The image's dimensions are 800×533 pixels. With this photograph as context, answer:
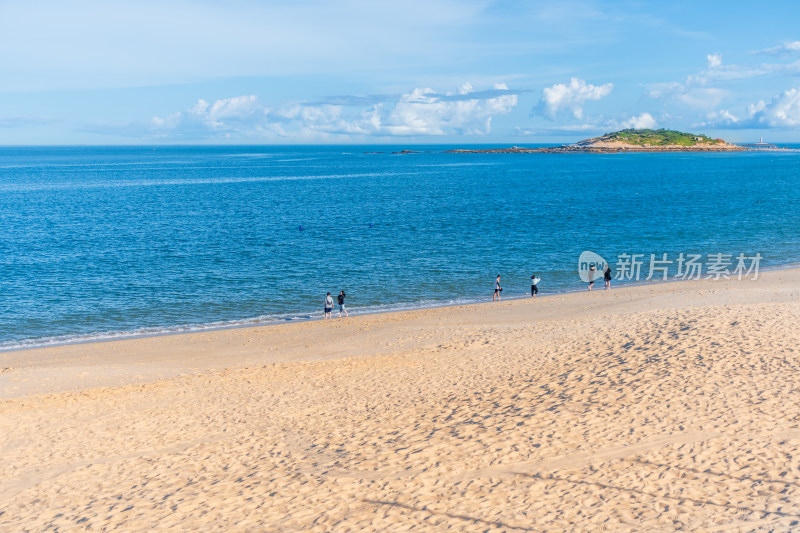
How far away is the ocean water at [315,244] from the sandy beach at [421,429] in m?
6.75

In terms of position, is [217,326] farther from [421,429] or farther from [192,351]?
[421,429]

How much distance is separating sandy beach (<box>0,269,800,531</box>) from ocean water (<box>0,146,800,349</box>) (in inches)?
266

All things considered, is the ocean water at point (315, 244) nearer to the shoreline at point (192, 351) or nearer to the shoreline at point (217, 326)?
the shoreline at point (217, 326)

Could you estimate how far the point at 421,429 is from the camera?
1484cm

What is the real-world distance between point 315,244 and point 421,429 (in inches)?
1432

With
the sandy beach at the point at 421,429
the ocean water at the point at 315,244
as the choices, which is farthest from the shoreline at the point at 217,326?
the sandy beach at the point at 421,429

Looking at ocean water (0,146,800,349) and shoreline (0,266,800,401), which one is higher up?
ocean water (0,146,800,349)

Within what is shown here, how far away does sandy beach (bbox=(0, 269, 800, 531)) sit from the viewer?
11117 mm

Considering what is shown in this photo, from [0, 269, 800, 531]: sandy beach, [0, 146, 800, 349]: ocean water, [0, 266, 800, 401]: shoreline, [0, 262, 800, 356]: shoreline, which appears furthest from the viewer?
[0, 146, 800, 349]: ocean water

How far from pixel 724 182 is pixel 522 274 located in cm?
9032

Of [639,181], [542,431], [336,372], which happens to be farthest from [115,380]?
[639,181]

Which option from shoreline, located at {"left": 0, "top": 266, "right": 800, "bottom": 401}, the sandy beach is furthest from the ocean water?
the sandy beach

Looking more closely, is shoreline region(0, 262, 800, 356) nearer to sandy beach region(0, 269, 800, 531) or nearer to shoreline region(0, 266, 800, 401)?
shoreline region(0, 266, 800, 401)

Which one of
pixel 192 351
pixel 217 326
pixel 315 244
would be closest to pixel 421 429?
pixel 192 351
